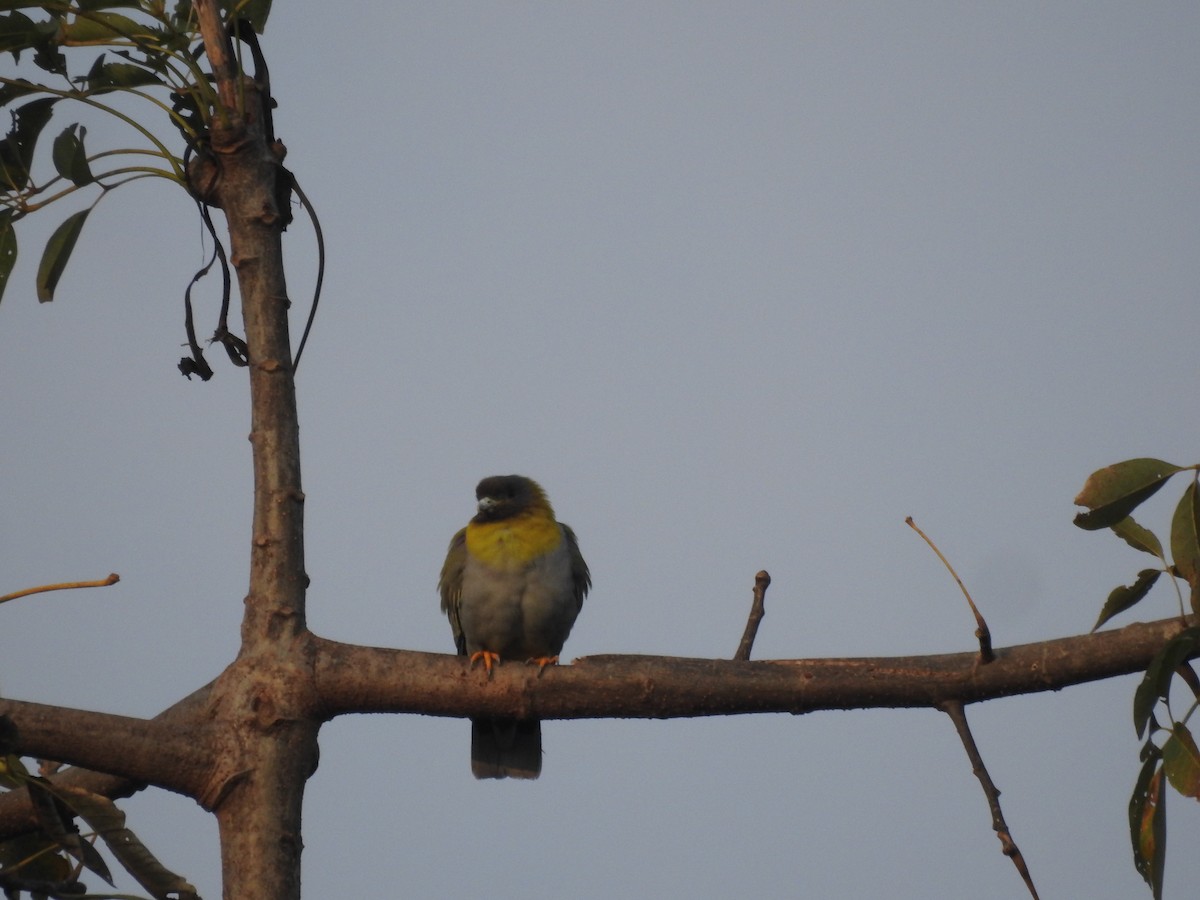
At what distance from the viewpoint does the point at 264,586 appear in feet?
11.3

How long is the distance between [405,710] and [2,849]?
1096 mm

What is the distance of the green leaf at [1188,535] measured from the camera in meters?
3.25

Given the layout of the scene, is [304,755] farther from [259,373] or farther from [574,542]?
[574,542]

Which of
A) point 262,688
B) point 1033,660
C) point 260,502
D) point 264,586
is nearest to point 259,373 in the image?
point 260,502

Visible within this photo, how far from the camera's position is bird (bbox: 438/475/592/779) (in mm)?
5957

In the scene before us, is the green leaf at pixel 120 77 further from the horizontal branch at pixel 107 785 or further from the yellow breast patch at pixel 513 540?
the yellow breast patch at pixel 513 540

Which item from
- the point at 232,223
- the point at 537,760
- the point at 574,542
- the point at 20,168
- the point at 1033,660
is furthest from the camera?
the point at 574,542

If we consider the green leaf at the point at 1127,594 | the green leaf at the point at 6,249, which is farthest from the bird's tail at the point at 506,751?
the green leaf at the point at 1127,594

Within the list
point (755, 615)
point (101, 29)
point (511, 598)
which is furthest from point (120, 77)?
point (511, 598)

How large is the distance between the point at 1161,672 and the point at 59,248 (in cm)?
347

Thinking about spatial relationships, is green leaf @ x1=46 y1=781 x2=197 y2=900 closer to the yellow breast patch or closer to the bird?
the bird

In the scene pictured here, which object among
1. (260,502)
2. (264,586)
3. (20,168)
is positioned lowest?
(264,586)

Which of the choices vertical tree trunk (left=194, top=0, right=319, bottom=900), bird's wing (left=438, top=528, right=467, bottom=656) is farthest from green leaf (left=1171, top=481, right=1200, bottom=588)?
bird's wing (left=438, top=528, right=467, bottom=656)

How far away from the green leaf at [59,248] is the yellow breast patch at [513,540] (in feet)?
8.63
